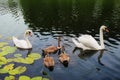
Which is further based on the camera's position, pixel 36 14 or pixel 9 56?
pixel 36 14

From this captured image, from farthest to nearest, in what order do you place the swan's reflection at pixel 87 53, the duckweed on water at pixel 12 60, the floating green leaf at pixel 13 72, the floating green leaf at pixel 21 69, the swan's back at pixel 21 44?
the swan's back at pixel 21 44, the swan's reflection at pixel 87 53, the floating green leaf at pixel 21 69, the floating green leaf at pixel 13 72, the duckweed on water at pixel 12 60

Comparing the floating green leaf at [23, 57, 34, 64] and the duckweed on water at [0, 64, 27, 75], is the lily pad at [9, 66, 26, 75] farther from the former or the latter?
the floating green leaf at [23, 57, 34, 64]

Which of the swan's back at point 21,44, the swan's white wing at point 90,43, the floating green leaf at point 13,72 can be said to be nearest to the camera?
the floating green leaf at point 13,72

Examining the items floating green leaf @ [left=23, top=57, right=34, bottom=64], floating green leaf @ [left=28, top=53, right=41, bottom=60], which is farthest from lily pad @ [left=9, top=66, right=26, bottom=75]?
floating green leaf @ [left=28, top=53, right=41, bottom=60]

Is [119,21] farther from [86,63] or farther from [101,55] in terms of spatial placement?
[86,63]

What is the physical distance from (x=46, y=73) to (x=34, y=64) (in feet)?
4.37

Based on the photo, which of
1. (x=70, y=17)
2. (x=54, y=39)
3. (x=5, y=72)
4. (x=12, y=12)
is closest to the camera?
(x=5, y=72)

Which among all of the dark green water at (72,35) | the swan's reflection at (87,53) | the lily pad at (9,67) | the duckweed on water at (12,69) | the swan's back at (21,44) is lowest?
the swan's reflection at (87,53)

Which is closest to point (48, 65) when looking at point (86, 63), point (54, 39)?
point (86, 63)

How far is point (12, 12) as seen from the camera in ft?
111

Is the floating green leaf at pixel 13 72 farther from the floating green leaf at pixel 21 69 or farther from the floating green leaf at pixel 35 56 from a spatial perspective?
the floating green leaf at pixel 35 56

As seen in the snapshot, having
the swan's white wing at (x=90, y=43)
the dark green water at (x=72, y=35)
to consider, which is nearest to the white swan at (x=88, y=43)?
the swan's white wing at (x=90, y=43)

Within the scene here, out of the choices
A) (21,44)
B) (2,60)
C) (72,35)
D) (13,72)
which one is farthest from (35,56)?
(72,35)

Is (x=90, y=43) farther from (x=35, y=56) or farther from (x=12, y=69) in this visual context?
(x=12, y=69)
